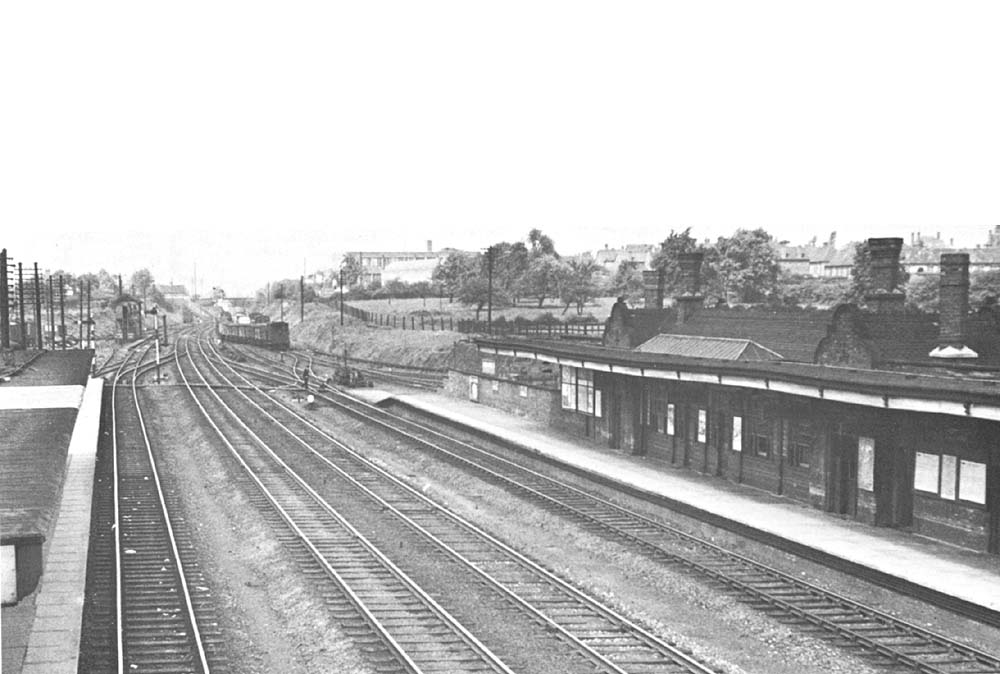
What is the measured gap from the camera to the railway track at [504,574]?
45.7 ft

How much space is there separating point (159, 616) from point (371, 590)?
11.6ft

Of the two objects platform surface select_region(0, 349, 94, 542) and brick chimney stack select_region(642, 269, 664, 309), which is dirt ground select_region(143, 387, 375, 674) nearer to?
platform surface select_region(0, 349, 94, 542)

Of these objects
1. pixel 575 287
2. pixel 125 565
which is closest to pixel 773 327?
pixel 125 565

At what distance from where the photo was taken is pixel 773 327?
100 feet

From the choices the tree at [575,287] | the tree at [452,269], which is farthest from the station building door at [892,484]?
the tree at [452,269]

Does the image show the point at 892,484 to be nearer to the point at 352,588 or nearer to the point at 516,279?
the point at 352,588

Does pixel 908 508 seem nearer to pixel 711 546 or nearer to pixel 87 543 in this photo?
pixel 711 546

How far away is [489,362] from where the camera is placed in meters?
45.3

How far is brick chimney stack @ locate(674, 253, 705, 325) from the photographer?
3559 centimetres

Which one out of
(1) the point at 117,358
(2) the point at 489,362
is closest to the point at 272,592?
(2) the point at 489,362

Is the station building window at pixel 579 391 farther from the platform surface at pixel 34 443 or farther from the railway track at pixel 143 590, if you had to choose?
the platform surface at pixel 34 443

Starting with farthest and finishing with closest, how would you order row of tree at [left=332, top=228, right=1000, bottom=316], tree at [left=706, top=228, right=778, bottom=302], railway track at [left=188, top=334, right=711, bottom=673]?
tree at [left=706, top=228, right=778, bottom=302] → row of tree at [left=332, top=228, right=1000, bottom=316] → railway track at [left=188, top=334, right=711, bottom=673]

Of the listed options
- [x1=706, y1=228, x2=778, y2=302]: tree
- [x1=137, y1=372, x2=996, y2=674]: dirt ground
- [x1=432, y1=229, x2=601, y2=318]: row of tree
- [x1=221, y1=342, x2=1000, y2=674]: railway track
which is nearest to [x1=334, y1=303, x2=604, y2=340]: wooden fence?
[x1=432, y1=229, x2=601, y2=318]: row of tree

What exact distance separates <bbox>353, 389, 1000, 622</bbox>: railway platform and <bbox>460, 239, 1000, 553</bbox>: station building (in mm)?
559
